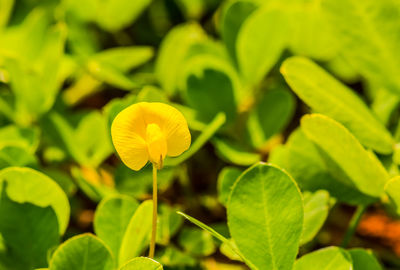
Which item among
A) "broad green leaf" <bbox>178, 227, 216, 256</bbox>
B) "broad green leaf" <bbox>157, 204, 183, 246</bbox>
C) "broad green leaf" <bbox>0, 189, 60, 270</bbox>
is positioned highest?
"broad green leaf" <bbox>0, 189, 60, 270</bbox>

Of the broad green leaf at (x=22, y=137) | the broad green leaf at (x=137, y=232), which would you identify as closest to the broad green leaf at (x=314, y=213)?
the broad green leaf at (x=137, y=232)

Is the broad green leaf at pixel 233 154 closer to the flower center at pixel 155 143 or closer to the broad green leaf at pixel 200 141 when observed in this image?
the broad green leaf at pixel 200 141

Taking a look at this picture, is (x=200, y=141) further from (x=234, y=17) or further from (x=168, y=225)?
(x=234, y=17)

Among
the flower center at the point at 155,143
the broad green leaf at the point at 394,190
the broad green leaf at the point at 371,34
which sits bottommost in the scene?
the broad green leaf at the point at 394,190

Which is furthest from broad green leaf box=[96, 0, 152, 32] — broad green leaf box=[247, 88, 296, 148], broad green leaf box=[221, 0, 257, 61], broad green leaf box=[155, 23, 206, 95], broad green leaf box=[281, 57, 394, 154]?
broad green leaf box=[281, 57, 394, 154]

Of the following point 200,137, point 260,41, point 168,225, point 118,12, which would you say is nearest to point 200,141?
point 200,137

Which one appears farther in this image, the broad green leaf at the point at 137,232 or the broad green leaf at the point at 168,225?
the broad green leaf at the point at 168,225

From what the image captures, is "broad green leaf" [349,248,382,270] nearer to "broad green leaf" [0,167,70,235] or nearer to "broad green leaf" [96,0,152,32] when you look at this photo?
"broad green leaf" [0,167,70,235]
